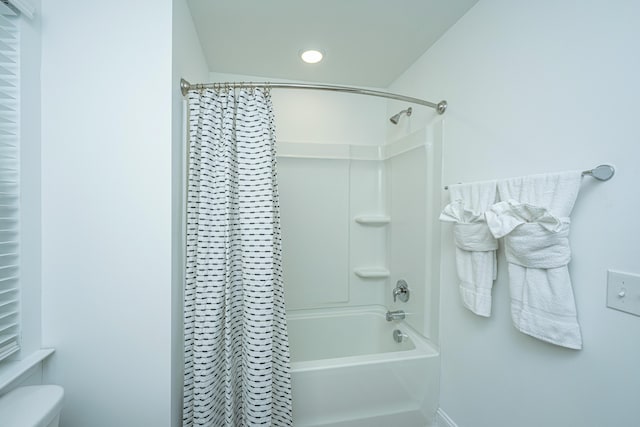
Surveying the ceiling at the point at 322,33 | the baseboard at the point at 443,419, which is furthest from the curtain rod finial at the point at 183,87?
the baseboard at the point at 443,419

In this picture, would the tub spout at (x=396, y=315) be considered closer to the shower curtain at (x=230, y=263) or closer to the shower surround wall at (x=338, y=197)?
the shower surround wall at (x=338, y=197)

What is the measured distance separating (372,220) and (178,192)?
58.9 inches

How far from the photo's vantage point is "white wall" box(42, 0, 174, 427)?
103 cm

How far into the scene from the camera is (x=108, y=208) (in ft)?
3.48

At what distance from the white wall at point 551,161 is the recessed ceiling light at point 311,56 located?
0.84 metres

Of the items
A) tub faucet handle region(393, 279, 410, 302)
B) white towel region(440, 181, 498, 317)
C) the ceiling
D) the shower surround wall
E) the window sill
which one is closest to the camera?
the window sill

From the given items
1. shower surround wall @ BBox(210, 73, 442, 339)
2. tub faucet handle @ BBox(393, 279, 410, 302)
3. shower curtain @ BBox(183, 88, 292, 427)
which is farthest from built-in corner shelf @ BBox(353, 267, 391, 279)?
shower curtain @ BBox(183, 88, 292, 427)

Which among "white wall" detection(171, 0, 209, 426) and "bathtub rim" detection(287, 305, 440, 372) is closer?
"white wall" detection(171, 0, 209, 426)

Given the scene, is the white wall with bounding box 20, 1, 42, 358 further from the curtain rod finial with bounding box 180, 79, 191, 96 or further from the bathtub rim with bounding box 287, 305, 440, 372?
the bathtub rim with bounding box 287, 305, 440, 372

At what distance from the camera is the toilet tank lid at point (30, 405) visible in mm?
768

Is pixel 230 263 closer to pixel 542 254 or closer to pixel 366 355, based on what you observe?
pixel 366 355

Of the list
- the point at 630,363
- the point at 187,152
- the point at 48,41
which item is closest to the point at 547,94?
the point at 630,363

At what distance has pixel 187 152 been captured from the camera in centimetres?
127

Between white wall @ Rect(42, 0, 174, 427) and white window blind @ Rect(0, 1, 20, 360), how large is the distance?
9 centimetres
